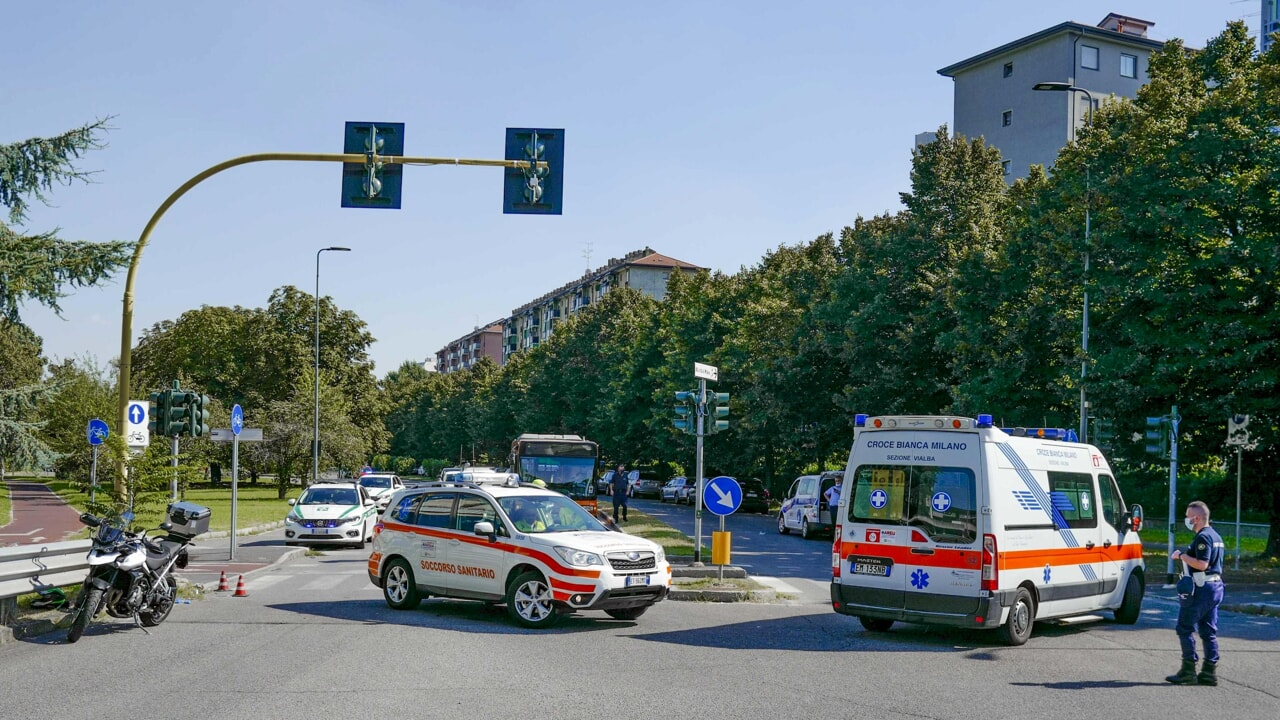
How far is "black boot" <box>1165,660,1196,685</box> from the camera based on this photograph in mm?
10047

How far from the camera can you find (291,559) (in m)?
23.6

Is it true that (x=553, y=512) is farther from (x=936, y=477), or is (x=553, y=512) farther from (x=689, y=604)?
(x=936, y=477)

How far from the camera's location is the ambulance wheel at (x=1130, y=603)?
14.3m

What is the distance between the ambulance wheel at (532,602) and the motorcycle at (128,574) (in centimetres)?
352

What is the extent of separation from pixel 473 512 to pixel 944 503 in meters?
5.48

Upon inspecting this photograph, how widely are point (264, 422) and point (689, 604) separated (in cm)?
4748

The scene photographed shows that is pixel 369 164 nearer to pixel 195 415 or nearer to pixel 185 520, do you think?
pixel 185 520

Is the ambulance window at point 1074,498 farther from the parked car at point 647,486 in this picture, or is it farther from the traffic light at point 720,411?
the parked car at point 647,486

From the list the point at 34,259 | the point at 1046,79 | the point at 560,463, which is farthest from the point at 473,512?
the point at 1046,79

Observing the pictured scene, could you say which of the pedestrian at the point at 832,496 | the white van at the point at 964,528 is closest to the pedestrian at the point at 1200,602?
the white van at the point at 964,528

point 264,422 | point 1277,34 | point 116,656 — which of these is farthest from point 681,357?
point 116,656

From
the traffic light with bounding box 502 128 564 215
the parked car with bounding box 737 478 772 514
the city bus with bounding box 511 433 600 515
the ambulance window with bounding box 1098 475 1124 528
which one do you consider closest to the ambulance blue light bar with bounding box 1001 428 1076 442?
the ambulance window with bounding box 1098 475 1124 528

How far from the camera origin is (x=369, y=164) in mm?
14008

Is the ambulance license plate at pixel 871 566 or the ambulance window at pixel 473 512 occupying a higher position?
the ambulance window at pixel 473 512
